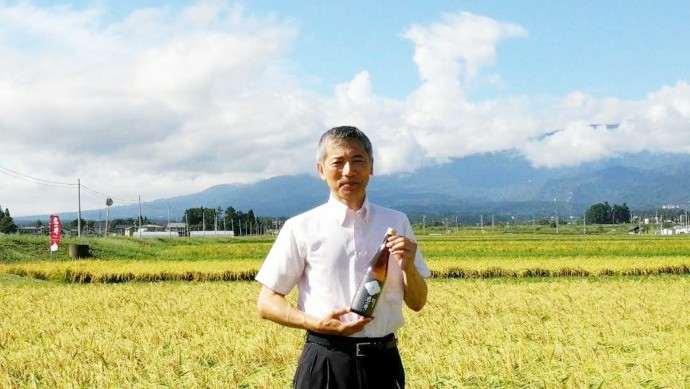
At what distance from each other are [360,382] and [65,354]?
5.94 m

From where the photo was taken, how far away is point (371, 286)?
3297mm

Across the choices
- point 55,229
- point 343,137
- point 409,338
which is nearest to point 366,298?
point 343,137

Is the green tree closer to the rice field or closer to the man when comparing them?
the rice field

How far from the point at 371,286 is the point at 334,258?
23 centimetres

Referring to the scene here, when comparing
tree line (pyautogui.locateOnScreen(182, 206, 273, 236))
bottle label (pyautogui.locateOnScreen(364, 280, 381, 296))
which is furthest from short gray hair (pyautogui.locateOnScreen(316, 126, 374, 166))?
A: tree line (pyautogui.locateOnScreen(182, 206, 273, 236))

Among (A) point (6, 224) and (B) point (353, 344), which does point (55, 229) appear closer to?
(B) point (353, 344)

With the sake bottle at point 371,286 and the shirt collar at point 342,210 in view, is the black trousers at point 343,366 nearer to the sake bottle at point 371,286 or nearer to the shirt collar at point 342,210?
the sake bottle at point 371,286

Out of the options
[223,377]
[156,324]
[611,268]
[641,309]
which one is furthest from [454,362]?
[611,268]

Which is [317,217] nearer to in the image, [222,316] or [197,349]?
[197,349]

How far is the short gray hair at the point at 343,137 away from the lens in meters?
3.45

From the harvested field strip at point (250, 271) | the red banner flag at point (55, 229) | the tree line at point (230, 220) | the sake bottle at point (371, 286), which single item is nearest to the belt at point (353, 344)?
the sake bottle at point (371, 286)

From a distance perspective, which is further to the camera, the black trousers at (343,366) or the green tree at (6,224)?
the green tree at (6,224)

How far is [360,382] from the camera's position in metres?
3.41

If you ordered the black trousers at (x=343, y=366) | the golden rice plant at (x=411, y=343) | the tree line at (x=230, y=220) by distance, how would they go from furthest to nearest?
1. the tree line at (x=230, y=220)
2. the golden rice plant at (x=411, y=343)
3. the black trousers at (x=343, y=366)
